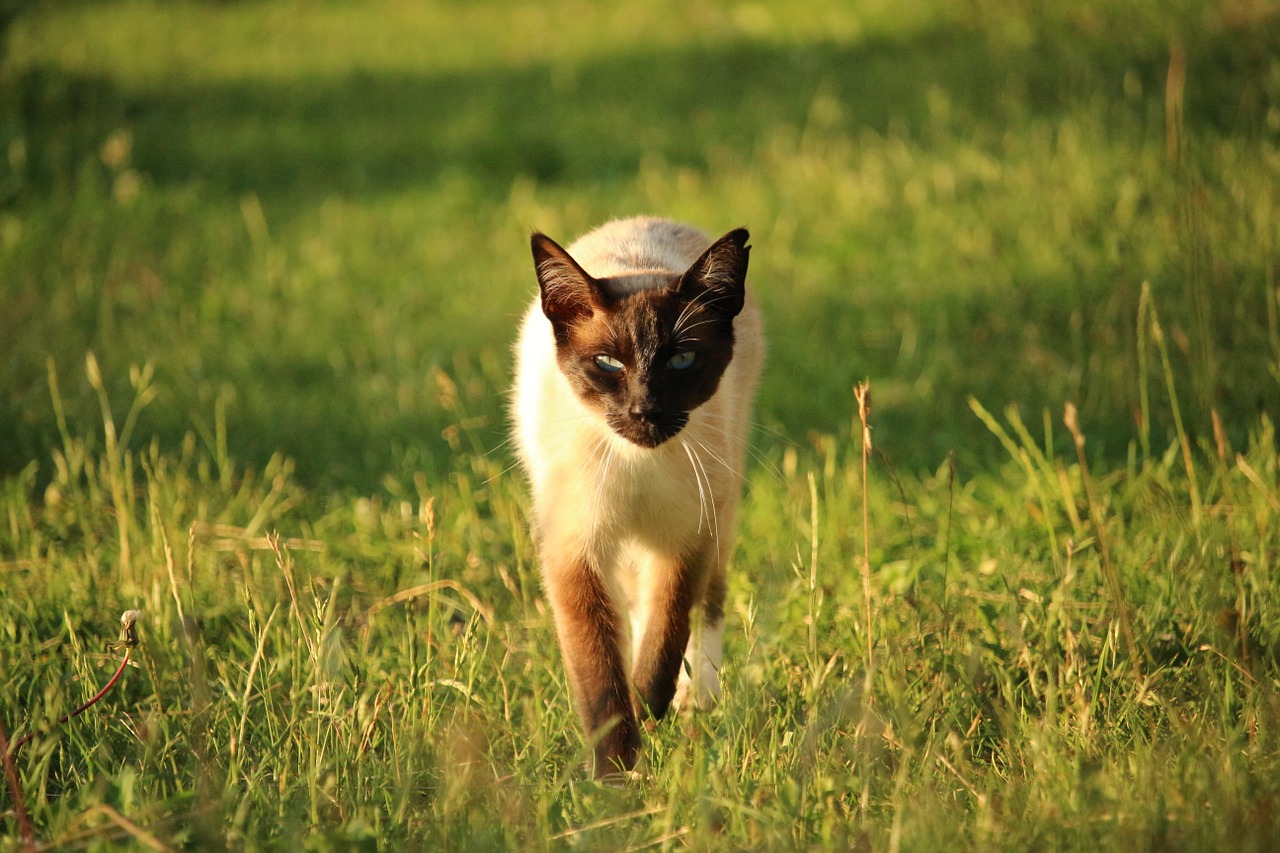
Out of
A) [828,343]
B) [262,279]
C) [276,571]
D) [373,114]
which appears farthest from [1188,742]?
[373,114]

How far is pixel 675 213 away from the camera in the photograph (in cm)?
671

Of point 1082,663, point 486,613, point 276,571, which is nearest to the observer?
point 1082,663

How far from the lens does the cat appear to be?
301 centimetres

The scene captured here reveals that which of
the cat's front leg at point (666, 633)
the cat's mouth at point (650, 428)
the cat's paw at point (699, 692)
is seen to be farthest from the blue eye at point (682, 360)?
the cat's paw at point (699, 692)

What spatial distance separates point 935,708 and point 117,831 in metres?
1.83

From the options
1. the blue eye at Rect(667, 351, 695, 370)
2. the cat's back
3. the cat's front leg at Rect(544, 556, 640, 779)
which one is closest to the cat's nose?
the blue eye at Rect(667, 351, 695, 370)

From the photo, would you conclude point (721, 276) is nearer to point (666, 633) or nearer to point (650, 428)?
point (650, 428)

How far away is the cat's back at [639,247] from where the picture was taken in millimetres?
3643

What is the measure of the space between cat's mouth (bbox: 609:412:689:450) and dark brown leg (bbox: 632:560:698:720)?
39 cm

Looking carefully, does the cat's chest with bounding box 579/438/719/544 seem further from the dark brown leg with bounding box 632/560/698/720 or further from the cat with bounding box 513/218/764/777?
the dark brown leg with bounding box 632/560/698/720

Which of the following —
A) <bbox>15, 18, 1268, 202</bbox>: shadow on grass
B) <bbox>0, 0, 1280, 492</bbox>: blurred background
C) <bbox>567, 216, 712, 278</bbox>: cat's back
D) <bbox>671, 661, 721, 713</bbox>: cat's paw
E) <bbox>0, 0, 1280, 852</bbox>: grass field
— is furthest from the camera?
<bbox>15, 18, 1268, 202</bbox>: shadow on grass

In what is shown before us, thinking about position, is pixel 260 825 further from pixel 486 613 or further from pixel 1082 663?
pixel 1082 663

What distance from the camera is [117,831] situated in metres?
2.25

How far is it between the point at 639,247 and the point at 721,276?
29.2 inches
